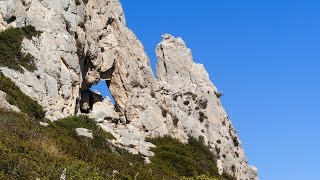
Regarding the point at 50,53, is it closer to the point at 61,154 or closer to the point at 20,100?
the point at 20,100

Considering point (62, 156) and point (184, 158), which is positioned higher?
point (184, 158)

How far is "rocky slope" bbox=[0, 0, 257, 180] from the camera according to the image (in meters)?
45.5

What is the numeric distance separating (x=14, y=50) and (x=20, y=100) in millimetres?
8163

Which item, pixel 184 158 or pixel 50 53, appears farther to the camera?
pixel 184 158

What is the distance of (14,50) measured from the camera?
44.2 m

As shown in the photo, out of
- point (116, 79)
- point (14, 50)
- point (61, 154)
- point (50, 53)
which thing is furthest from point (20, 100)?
point (116, 79)

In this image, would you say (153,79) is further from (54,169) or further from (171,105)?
(54,169)

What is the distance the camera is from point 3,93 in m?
34.8

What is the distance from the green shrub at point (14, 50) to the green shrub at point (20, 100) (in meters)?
3.05

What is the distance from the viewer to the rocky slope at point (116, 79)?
149 feet

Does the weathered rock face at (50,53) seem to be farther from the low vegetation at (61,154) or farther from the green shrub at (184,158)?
the green shrub at (184,158)

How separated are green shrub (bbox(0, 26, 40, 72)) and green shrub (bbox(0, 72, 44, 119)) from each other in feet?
10.0

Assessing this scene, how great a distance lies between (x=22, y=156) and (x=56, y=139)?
7.81m

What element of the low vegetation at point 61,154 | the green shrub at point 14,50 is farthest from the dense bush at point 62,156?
the green shrub at point 14,50
